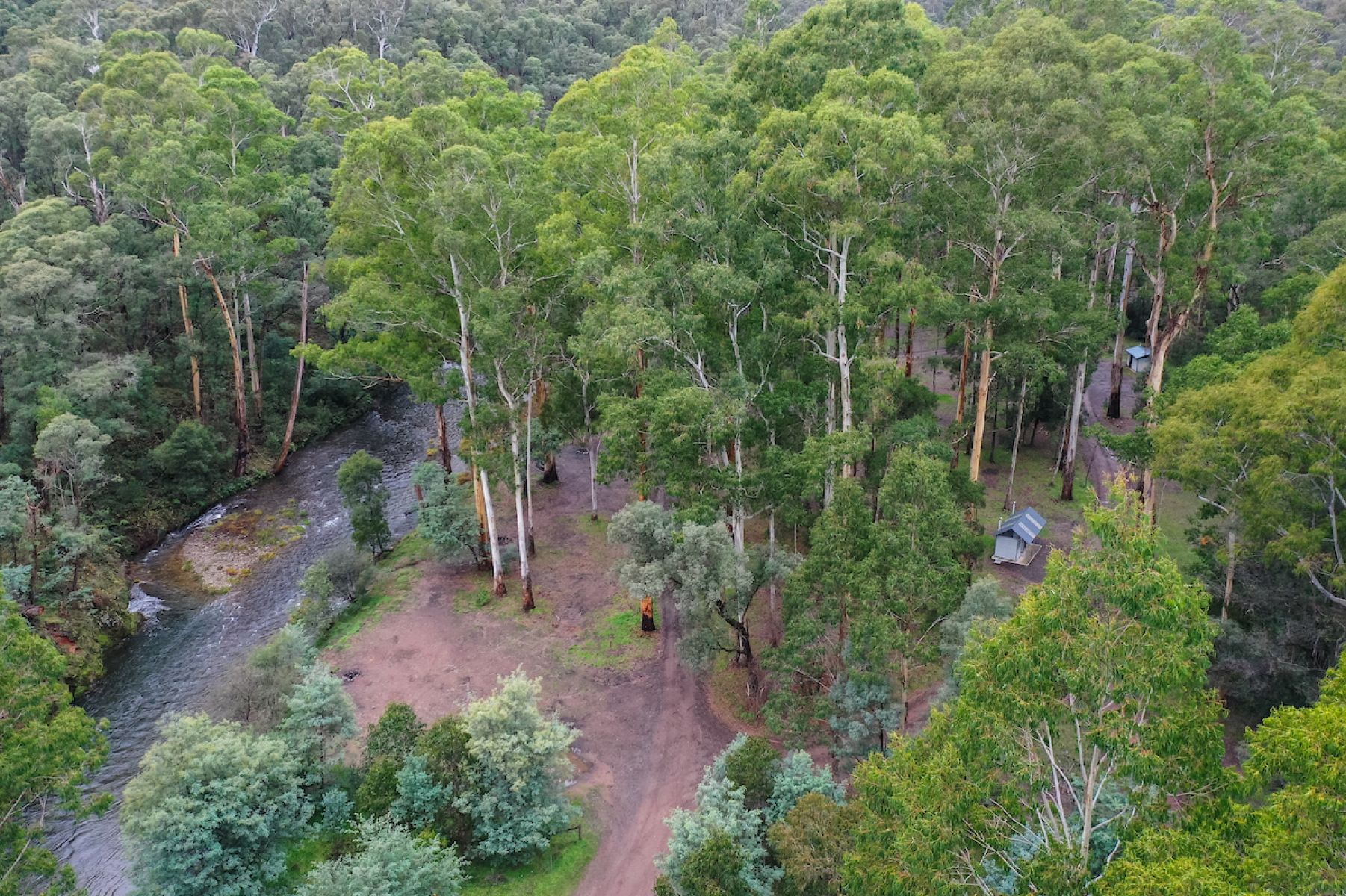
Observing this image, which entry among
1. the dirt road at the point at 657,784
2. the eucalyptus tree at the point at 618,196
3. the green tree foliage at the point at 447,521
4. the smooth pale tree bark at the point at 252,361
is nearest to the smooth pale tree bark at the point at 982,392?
the eucalyptus tree at the point at 618,196

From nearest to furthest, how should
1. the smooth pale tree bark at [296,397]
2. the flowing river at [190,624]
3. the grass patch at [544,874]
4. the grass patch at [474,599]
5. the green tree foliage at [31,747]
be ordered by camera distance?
the green tree foliage at [31,747] → the grass patch at [544,874] → the flowing river at [190,624] → the grass patch at [474,599] → the smooth pale tree bark at [296,397]

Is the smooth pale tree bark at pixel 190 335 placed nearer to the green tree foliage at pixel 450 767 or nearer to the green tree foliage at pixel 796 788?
the green tree foliage at pixel 450 767

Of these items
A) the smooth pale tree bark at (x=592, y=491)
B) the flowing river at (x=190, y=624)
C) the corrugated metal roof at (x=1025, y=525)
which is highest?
the corrugated metal roof at (x=1025, y=525)

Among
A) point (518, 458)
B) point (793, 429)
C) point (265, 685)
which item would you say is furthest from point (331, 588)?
point (793, 429)

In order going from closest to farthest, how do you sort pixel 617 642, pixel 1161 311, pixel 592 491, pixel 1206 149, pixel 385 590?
pixel 617 642, pixel 1206 149, pixel 385 590, pixel 1161 311, pixel 592 491

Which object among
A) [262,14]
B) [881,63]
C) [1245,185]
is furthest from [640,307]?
[262,14]

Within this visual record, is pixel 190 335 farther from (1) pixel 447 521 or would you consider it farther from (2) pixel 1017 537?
(2) pixel 1017 537
